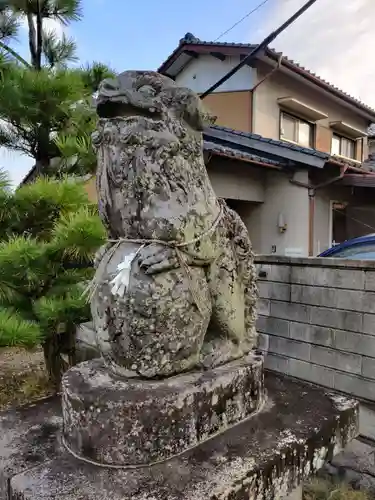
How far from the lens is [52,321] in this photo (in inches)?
111

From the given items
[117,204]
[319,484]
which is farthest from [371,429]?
[117,204]

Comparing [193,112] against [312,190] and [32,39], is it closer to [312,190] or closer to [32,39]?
[32,39]

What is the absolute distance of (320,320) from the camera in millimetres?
2955

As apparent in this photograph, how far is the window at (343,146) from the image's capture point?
1021 centimetres

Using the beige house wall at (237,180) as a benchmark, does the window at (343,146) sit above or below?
above

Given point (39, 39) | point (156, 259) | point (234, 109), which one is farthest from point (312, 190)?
point (156, 259)

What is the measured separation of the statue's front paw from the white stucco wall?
6944 millimetres

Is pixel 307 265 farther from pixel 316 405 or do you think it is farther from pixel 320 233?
pixel 320 233

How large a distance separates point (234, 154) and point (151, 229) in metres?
4.51

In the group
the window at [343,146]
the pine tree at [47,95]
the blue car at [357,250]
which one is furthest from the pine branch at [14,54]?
the window at [343,146]

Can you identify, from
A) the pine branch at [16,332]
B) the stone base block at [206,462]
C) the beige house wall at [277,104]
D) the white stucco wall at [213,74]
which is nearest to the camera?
the stone base block at [206,462]

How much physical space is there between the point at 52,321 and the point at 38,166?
1530 millimetres

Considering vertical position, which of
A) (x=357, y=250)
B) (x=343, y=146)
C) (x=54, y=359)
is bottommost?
(x=54, y=359)

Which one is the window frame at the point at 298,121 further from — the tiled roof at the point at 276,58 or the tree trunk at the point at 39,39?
the tree trunk at the point at 39,39
